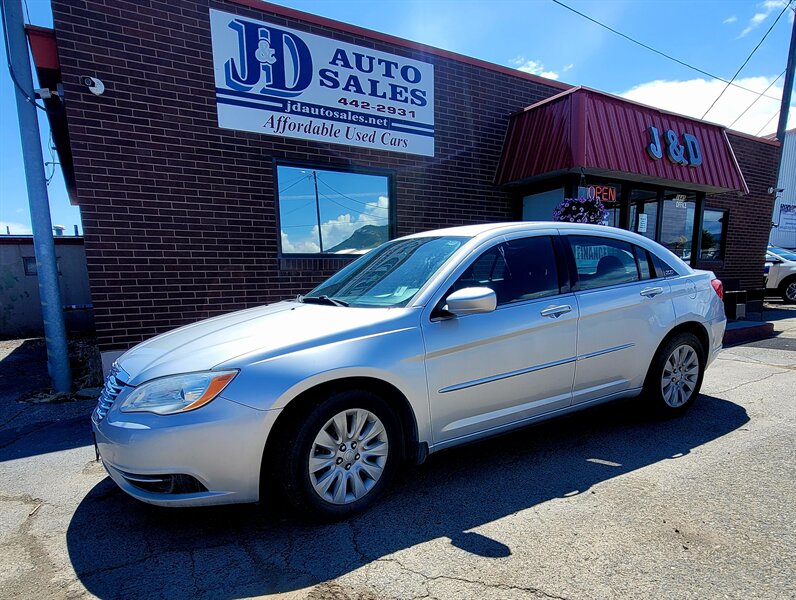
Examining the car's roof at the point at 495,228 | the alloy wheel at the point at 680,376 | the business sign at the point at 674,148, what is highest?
the business sign at the point at 674,148

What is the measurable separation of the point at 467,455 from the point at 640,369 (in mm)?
1622

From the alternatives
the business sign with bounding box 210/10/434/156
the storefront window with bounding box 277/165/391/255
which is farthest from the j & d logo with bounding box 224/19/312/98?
the storefront window with bounding box 277/165/391/255

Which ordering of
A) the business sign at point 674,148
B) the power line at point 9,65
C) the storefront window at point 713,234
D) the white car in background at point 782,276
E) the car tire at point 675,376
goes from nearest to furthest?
the car tire at point 675,376
the power line at point 9,65
the business sign at point 674,148
the storefront window at point 713,234
the white car in background at point 782,276

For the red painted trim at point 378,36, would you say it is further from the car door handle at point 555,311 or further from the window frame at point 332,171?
the car door handle at point 555,311

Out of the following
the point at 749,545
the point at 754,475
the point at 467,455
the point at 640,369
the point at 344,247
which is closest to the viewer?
the point at 749,545

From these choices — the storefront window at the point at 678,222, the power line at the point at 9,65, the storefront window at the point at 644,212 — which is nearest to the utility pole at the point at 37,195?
the power line at the point at 9,65

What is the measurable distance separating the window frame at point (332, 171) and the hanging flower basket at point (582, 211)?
2.70 m

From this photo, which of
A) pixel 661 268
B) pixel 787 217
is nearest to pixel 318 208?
pixel 661 268

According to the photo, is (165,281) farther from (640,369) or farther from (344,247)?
(640,369)

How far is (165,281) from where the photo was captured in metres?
5.95

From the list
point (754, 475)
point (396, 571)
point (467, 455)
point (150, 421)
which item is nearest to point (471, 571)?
point (396, 571)

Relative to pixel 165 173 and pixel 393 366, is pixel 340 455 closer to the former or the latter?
pixel 393 366

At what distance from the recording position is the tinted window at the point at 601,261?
3553mm

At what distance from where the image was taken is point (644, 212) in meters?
9.34
